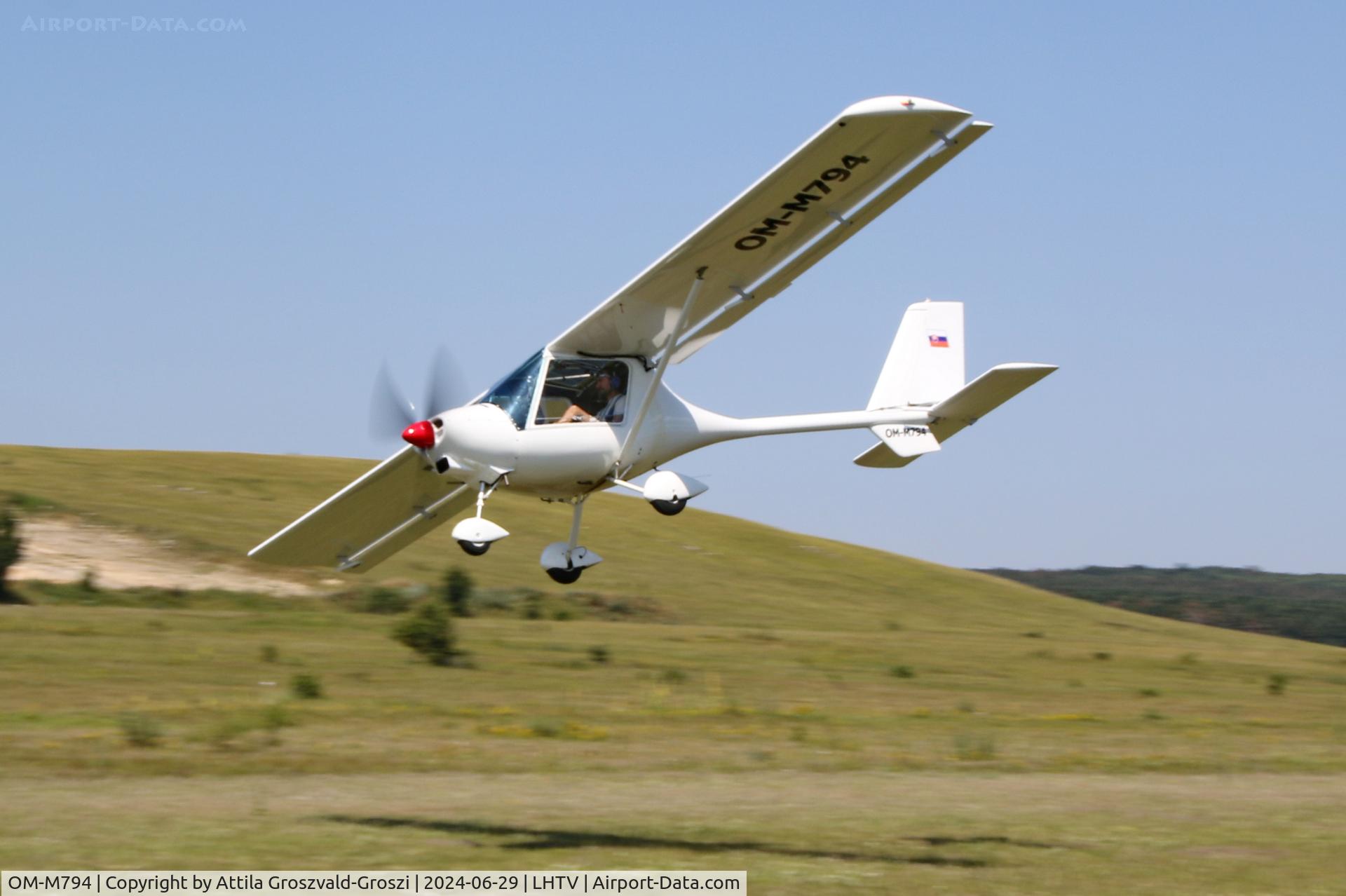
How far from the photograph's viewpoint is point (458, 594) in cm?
4838

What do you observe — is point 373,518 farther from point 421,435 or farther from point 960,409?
point 960,409

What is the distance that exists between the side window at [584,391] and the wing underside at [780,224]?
0.19 metres

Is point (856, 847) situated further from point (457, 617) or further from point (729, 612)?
point (729, 612)

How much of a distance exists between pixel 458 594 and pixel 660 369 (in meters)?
34.4

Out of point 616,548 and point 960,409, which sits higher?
point 960,409

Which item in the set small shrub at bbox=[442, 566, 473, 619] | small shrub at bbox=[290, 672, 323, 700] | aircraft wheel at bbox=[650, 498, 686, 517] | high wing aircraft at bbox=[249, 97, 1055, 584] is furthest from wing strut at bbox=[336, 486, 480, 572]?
small shrub at bbox=[442, 566, 473, 619]

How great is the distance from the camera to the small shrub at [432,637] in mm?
35969

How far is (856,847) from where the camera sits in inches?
623

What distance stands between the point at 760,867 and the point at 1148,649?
147 feet

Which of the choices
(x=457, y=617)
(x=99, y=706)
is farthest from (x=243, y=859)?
(x=457, y=617)

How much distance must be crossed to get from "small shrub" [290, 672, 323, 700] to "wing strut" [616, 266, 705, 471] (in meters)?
16.1

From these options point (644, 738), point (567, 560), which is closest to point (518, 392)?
point (567, 560)

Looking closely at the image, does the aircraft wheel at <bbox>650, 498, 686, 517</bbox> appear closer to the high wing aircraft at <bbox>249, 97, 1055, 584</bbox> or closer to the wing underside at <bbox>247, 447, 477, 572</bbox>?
the high wing aircraft at <bbox>249, 97, 1055, 584</bbox>

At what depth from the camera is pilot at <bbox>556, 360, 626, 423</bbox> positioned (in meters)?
14.9
